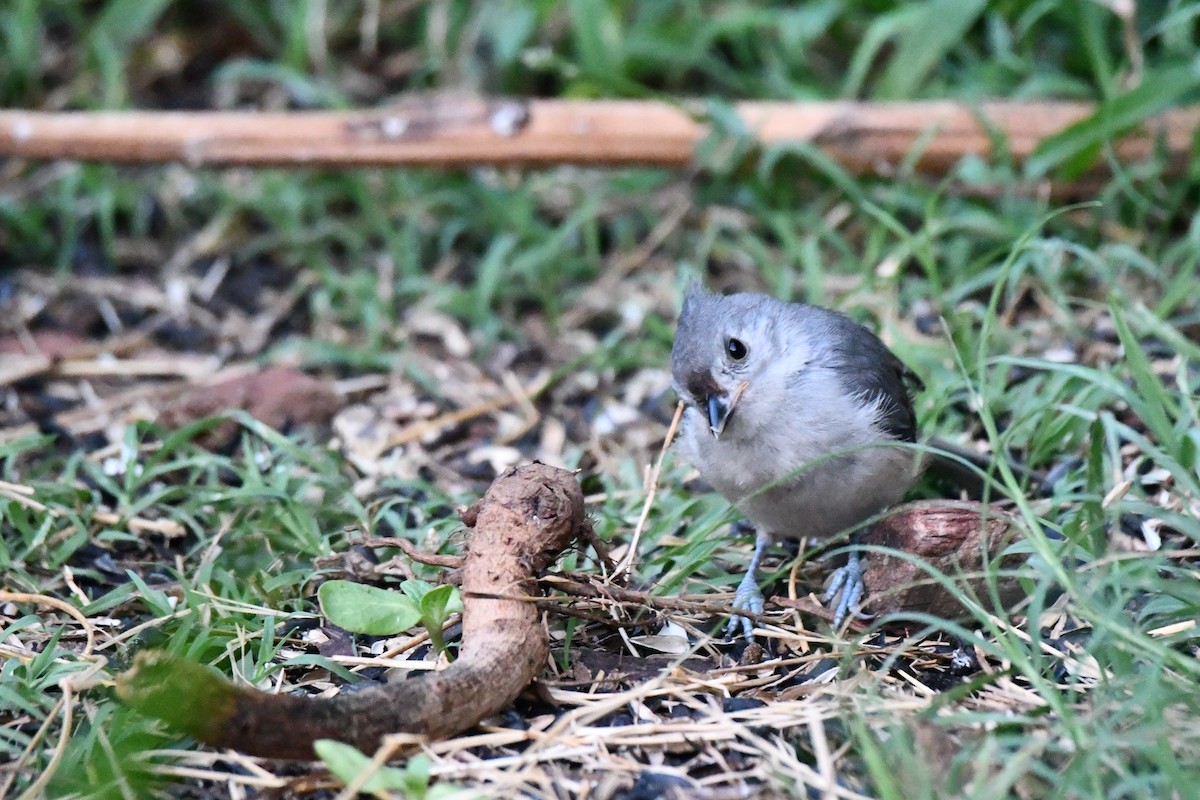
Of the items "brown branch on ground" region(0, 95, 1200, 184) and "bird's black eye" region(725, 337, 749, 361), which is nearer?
"bird's black eye" region(725, 337, 749, 361)

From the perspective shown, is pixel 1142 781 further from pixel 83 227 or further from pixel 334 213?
pixel 83 227

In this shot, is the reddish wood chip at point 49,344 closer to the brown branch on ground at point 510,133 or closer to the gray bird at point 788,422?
the brown branch on ground at point 510,133

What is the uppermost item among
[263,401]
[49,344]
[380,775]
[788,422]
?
[788,422]

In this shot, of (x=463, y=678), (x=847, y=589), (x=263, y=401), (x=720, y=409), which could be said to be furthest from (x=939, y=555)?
(x=263, y=401)

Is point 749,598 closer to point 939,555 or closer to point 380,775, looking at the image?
point 939,555

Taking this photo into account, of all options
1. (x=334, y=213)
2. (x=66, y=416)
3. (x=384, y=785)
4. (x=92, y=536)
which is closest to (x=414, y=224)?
(x=334, y=213)

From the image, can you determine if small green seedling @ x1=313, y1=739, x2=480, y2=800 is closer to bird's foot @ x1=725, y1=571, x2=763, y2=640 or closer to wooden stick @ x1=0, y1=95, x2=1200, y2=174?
bird's foot @ x1=725, y1=571, x2=763, y2=640

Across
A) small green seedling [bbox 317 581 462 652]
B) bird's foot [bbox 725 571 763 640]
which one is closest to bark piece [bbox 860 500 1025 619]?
bird's foot [bbox 725 571 763 640]

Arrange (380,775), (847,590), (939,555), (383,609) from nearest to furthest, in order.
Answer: (380,775) → (383,609) → (939,555) → (847,590)
